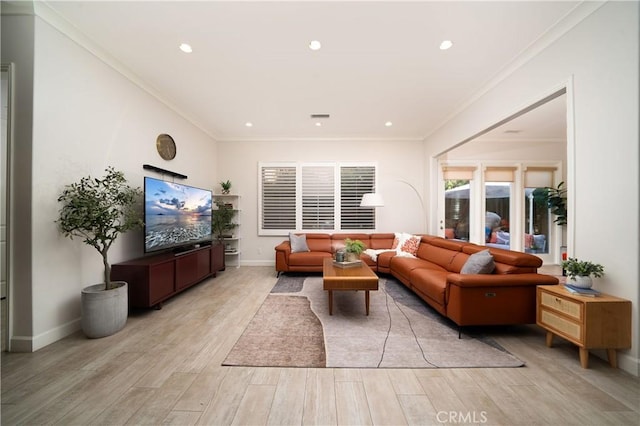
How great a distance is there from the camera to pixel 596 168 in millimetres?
1949

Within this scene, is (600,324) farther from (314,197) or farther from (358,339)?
(314,197)

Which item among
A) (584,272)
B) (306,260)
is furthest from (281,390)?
(306,260)

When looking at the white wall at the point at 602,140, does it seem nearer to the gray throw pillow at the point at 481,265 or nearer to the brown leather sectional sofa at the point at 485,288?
the brown leather sectional sofa at the point at 485,288

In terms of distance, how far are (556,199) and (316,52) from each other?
6.27 m

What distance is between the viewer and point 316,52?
8.36ft

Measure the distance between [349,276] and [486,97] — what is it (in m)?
3.17

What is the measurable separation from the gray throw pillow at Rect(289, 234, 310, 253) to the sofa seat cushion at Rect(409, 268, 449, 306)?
91.9 inches

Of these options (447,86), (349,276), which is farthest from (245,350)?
(447,86)

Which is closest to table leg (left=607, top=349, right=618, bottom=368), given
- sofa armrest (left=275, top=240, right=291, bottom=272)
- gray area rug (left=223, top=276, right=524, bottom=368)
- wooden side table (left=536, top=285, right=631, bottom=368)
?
wooden side table (left=536, top=285, right=631, bottom=368)

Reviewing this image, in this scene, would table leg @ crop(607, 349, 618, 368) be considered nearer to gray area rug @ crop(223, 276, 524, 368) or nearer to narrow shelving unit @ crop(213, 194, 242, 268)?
gray area rug @ crop(223, 276, 524, 368)

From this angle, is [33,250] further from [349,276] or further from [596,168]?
[596,168]

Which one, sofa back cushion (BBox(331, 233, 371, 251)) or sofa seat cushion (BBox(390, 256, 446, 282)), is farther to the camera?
sofa back cushion (BBox(331, 233, 371, 251))

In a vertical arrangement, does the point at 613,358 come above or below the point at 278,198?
below

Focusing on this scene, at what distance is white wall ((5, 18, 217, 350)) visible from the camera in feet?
6.84
